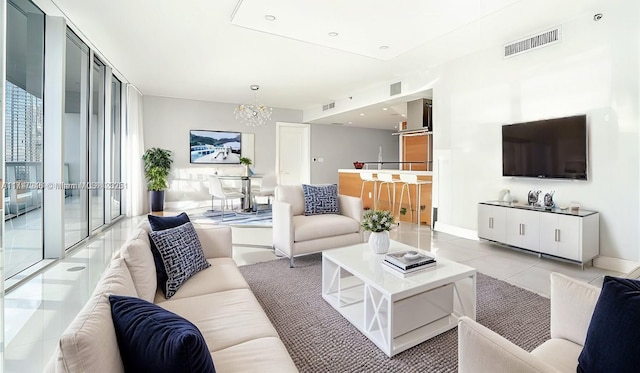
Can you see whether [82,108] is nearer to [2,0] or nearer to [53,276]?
[53,276]

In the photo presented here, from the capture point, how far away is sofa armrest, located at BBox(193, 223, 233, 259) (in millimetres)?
2281

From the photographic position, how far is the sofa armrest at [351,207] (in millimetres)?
3523

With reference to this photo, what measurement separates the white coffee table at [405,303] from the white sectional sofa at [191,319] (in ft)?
2.43

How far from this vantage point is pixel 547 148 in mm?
3605

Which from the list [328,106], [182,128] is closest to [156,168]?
[182,128]

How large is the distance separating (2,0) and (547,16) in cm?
472

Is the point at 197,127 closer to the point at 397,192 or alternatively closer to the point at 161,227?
the point at 397,192


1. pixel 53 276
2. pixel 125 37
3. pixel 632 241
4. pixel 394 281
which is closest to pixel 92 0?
pixel 125 37

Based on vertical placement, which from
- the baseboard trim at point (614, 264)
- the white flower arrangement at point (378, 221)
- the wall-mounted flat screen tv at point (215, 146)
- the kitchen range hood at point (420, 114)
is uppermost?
the kitchen range hood at point (420, 114)

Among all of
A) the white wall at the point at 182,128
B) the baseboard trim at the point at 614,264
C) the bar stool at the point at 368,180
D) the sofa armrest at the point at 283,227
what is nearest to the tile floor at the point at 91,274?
the baseboard trim at the point at 614,264

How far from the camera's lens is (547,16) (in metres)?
3.33

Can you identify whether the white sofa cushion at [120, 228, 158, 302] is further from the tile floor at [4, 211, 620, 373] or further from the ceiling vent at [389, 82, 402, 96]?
the ceiling vent at [389, 82, 402, 96]

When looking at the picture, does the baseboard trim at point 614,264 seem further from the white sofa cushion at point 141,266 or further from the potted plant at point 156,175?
the potted plant at point 156,175

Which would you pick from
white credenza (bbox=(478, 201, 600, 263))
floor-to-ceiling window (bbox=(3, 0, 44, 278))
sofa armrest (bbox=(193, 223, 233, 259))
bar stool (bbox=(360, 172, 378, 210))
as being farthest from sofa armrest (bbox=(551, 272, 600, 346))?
bar stool (bbox=(360, 172, 378, 210))
